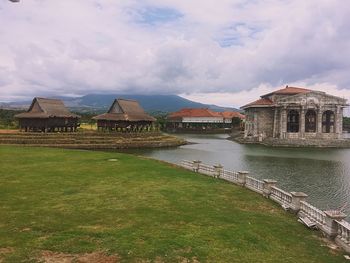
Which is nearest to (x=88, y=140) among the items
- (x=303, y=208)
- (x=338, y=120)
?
(x=303, y=208)

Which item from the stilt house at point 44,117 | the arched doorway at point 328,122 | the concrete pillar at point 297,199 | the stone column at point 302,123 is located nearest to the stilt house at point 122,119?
the stilt house at point 44,117

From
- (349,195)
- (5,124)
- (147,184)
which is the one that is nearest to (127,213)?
(147,184)

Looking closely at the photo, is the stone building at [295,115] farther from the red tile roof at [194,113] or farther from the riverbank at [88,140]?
the red tile roof at [194,113]

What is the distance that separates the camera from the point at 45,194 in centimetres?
1691

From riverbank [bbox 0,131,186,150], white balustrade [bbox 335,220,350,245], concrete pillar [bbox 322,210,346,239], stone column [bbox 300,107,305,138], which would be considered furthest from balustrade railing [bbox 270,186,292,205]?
stone column [bbox 300,107,305,138]

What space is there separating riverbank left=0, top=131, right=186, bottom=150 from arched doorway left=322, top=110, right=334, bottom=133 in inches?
1592

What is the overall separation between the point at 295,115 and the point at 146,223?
80973 mm

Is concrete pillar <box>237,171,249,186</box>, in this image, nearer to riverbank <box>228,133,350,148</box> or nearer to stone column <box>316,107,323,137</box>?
riverbank <box>228,133,350,148</box>

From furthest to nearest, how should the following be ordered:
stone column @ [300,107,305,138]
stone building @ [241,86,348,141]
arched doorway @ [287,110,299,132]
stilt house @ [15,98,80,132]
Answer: arched doorway @ [287,110,299,132] < stone column @ [300,107,305,138] < stone building @ [241,86,348,141] < stilt house @ [15,98,80,132]

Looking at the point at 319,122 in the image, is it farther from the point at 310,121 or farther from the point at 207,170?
the point at 207,170

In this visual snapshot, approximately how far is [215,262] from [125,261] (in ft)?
8.02

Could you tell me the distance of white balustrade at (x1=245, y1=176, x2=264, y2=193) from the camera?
20.0m

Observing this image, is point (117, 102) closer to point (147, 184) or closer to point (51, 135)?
point (51, 135)

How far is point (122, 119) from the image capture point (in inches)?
2717
